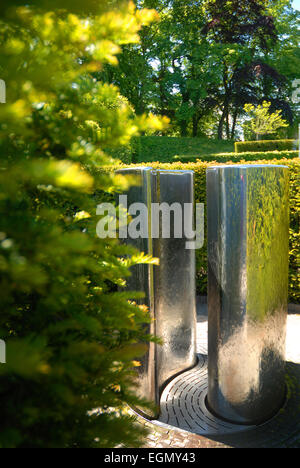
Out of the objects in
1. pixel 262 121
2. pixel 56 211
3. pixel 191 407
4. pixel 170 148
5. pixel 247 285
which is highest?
pixel 262 121

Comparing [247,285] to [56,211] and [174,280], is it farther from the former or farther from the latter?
[56,211]

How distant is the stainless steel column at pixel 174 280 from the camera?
3.84m

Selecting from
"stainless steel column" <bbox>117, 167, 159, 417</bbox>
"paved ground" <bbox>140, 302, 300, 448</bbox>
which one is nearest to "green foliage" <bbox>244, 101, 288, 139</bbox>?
Answer: "stainless steel column" <bbox>117, 167, 159, 417</bbox>

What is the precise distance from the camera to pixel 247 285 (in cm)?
310

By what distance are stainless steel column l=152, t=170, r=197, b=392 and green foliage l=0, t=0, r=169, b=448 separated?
7.60 feet

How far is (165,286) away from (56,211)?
2.89 m

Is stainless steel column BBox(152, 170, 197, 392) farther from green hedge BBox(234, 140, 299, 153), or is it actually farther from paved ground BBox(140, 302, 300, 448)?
green hedge BBox(234, 140, 299, 153)

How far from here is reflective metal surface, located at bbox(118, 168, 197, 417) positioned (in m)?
3.34

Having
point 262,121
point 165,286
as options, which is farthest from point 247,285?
point 262,121

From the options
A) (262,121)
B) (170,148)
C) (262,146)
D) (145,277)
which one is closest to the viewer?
(145,277)

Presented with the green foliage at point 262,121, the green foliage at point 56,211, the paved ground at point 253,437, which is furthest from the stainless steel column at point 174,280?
the green foliage at point 262,121

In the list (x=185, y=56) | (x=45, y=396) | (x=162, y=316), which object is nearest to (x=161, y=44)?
(x=185, y=56)

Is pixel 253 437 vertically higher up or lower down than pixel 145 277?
lower down
